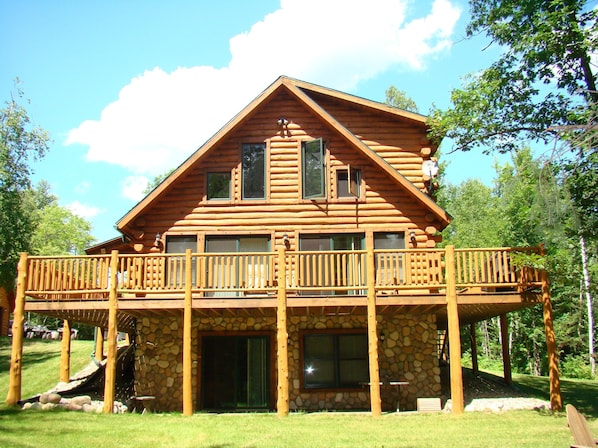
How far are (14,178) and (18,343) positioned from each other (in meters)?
22.0

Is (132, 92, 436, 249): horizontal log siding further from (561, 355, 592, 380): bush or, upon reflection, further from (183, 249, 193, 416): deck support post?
(561, 355, 592, 380): bush

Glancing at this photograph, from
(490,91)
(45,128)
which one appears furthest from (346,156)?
(45,128)

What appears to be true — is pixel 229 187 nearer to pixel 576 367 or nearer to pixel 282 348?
pixel 282 348

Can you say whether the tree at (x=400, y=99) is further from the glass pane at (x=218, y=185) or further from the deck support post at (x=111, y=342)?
the deck support post at (x=111, y=342)

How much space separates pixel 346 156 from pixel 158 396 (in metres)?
8.78

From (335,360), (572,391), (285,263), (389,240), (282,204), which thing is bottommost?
(572,391)

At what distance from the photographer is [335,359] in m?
17.8

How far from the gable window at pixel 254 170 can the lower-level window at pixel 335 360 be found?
4.48 m

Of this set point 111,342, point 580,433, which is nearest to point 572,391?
point 580,433

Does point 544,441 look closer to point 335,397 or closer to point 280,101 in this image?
point 335,397

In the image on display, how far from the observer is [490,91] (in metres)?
16.1

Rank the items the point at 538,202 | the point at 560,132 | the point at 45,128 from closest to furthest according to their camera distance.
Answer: the point at 538,202
the point at 560,132
the point at 45,128

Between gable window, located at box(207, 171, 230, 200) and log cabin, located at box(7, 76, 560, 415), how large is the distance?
0.04m

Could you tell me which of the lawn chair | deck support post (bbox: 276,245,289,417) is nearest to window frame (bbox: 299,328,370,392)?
deck support post (bbox: 276,245,289,417)
